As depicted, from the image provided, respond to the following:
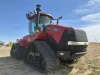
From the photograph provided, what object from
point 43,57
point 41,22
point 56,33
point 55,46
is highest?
point 41,22

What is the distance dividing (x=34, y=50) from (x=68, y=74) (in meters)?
2.33

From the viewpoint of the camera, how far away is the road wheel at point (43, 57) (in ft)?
28.5

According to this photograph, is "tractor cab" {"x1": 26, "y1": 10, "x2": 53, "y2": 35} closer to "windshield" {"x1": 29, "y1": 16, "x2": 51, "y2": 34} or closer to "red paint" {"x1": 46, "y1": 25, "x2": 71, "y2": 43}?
"windshield" {"x1": 29, "y1": 16, "x2": 51, "y2": 34}

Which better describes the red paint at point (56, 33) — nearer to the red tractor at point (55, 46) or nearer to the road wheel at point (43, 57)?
the red tractor at point (55, 46)

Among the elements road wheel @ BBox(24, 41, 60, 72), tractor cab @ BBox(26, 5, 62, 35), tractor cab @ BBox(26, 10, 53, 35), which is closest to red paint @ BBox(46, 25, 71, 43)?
road wheel @ BBox(24, 41, 60, 72)

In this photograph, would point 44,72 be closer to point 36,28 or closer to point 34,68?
point 34,68

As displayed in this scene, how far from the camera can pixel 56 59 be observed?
888cm

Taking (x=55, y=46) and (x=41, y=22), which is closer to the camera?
(x=55, y=46)

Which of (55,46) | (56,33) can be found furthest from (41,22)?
(55,46)

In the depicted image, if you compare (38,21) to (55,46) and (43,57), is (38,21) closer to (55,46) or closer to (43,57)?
(55,46)

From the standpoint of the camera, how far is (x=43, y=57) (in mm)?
8812

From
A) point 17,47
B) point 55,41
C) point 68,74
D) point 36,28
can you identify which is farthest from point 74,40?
point 17,47

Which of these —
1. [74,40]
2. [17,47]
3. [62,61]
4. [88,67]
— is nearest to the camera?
[74,40]

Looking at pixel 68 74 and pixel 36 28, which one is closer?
pixel 68 74
